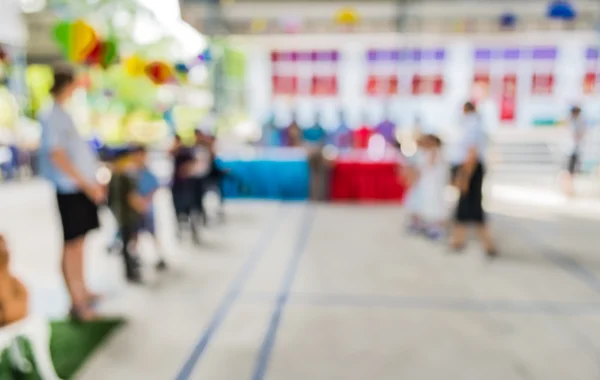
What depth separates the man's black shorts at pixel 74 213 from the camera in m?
2.99

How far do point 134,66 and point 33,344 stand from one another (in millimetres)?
3020

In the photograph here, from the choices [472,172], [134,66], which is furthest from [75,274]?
[472,172]

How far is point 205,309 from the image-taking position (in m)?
3.41

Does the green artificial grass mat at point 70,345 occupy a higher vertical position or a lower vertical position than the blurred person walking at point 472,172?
lower

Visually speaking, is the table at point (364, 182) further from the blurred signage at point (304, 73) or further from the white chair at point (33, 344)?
the blurred signage at point (304, 73)

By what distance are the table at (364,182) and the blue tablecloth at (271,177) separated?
504 millimetres

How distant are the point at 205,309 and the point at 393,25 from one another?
1202 cm

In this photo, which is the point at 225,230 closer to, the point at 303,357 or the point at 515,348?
the point at 303,357

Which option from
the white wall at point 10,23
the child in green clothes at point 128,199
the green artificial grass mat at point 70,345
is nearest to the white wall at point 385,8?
the child in green clothes at point 128,199

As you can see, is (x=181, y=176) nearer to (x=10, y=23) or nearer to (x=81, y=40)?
(x=81, y=40)

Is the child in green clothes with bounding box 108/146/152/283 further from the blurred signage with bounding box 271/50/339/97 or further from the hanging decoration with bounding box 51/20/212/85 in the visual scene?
the blurred signage with bounding box 271/50/339/97

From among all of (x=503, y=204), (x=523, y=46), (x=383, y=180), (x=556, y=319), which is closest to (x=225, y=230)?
(x=383, y=180)

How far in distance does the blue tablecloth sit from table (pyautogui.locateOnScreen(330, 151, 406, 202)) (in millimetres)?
504

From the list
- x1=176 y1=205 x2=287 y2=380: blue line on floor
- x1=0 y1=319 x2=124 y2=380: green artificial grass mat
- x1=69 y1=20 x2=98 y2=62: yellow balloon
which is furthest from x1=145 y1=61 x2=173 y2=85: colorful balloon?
x1=0 y1=319 x2=124 y2=380: green artificial grass mat
